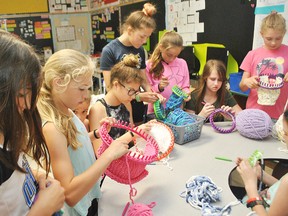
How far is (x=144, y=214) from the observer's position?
873 mm

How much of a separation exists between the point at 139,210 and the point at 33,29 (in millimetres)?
4474

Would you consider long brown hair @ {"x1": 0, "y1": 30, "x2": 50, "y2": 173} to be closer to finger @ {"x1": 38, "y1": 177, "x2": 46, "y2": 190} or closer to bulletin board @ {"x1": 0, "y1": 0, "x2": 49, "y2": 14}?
finger @ {"x1": 38, "y1": 177, "x2": 46, "y2": 190}

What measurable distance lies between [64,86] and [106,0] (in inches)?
152

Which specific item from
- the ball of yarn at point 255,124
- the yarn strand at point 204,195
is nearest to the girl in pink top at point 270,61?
the ball of yarn at point 255,124

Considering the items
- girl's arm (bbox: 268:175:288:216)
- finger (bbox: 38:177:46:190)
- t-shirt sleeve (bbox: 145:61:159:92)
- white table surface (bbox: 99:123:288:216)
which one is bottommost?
white table surface (bbox: 99:123:288:216)

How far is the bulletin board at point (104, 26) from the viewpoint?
427 cm

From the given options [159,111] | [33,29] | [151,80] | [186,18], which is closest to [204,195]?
[159,111]

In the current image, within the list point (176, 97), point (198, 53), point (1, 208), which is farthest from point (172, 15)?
point (1, 208)

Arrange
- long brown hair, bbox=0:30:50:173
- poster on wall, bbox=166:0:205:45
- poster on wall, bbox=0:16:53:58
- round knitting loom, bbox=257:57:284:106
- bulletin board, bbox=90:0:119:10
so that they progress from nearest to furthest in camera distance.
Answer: long brown hair, bbox=0:30:50:173
round knitting loom, bbox=257:57:284:106
poster on wall, bbox=166:0:205:45
bulletin board, bbox=90:0:119:10
poster on wall, bbox=0:16:53:58

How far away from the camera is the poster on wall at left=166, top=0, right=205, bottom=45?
2.95 meters

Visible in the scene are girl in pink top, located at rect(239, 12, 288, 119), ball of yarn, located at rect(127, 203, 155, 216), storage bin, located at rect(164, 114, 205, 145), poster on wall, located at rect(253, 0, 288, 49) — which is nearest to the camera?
ball of yarn, located at rect(127, 203, 155, 216)

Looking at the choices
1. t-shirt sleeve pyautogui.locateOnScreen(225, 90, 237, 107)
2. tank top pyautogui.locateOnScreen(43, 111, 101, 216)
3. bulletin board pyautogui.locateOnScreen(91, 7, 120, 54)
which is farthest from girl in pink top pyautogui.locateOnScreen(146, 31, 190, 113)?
bulletin board pyautogui.locateOnScreen(91, 7, 120, 54)

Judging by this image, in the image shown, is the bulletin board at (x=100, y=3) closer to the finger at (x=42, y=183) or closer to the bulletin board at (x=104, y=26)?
the bulletin board at (x=104, y=26)

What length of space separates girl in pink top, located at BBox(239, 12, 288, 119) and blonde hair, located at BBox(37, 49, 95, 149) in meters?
1.22
